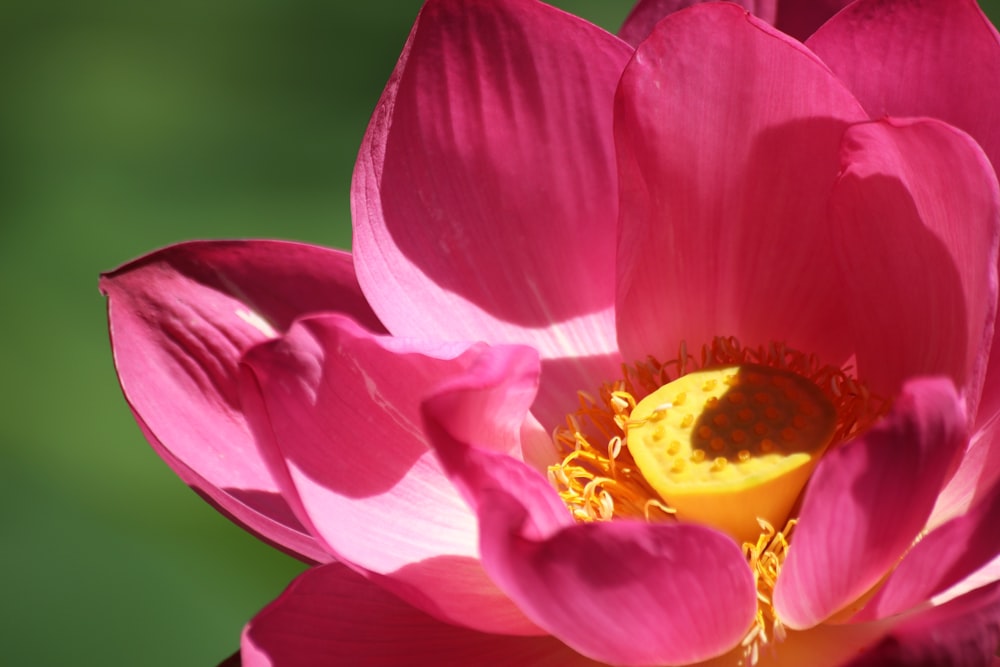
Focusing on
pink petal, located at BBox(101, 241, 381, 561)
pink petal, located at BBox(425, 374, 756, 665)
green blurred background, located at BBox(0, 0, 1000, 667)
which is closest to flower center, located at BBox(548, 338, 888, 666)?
pink petal, located at BBox(425, 374, 756, 665)

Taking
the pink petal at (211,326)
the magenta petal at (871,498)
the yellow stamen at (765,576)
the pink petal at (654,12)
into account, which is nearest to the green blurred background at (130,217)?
the pink petal at (211,326)

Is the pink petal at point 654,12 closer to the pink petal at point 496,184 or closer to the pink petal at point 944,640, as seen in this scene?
the pink petal at point 496,184

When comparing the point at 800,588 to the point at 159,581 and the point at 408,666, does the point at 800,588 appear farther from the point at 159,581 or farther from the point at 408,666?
the point at 159,581

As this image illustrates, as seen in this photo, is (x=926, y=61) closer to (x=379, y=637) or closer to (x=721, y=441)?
(x=721, y=441)

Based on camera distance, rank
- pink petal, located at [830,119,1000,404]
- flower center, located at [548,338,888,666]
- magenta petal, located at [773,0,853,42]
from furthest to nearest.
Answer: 1. magenta petal, located at [773,0,853,42]
2. flower center, located at [548,338,888,666]
3. pink petal, located at [830,119,1000,404]

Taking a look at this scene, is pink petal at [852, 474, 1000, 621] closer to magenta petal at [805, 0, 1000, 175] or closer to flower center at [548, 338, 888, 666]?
flower center at [548, 338, 888, 666]
